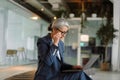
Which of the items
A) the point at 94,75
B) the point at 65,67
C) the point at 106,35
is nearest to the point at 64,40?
the point at 106,35

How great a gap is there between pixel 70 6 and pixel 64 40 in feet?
12.5

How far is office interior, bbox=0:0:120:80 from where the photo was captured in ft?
44.5

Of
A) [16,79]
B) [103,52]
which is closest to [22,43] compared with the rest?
[103,52]

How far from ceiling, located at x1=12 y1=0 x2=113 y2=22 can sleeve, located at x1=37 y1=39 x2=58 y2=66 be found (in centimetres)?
1182

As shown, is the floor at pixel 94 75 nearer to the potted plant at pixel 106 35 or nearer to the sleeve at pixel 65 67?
the potted plant at pixel 106 35

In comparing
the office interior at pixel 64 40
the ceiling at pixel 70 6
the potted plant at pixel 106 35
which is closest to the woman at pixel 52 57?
the office interior at pixel 64 40

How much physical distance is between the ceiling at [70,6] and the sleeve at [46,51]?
38.8 ft

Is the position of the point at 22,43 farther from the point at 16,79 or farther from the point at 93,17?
the point at 16,79

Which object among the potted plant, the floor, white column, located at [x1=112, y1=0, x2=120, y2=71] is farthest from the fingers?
white column, located at [x1=112, y1=0, x2=120, y2=71]

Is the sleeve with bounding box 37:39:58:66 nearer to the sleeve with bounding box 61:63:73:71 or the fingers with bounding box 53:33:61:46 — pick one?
the fingers with bounding box 53:33:61:46

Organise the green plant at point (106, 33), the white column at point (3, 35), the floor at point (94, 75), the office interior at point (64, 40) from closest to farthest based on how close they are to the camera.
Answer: the floor at point (94, 75) < the white column at point (3, 35) < the green plant at point (106, 33) < the office interior at point (64, 40)

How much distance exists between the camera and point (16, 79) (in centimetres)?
759

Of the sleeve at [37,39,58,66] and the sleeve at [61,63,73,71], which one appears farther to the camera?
the sleeve at [61,63,73,71]

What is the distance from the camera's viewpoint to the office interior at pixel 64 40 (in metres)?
13.6
